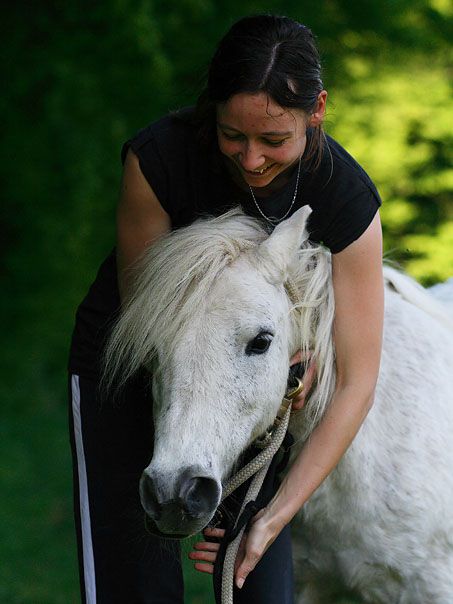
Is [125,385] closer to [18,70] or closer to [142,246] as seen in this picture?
[142,246]

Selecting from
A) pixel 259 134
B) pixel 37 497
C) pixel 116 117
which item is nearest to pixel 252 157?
pixel 259 134

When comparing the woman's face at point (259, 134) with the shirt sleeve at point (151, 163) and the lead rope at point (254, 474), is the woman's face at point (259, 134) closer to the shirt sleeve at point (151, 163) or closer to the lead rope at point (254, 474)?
the shirt sleeve at point (151, 163)

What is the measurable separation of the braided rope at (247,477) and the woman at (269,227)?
30 mm

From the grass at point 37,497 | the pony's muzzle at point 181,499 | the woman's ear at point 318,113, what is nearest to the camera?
the pony's muzzle at point 181,499

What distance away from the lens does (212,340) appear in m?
2.09

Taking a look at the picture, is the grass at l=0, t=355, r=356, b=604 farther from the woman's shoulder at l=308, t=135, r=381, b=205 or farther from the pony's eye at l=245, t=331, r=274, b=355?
the woman's shoulder at l=308, t=135, r=381, b=205

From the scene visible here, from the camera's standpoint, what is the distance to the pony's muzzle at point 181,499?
192cm

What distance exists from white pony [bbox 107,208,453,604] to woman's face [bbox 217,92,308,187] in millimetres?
142

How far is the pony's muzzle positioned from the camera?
192cm

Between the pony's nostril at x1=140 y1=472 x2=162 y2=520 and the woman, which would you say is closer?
the pony's nostril at x1=140 y1=472 x2=162 y2=520

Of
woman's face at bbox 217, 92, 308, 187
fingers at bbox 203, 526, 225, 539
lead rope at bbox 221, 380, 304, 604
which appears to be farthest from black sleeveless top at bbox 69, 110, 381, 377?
fingers at bbox 203, 526, 225, 539

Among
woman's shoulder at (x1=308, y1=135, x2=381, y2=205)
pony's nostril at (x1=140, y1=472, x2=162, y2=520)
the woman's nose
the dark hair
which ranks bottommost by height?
pony's nostril at (x1=140, y1=472, x2=162, y2=520)

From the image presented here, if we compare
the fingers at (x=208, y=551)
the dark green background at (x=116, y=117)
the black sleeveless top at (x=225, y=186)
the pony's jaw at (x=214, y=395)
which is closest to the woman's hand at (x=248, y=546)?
the fingers at (x=208, y=551)

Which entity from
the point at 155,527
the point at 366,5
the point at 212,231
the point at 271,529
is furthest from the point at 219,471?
the point at 366,5
